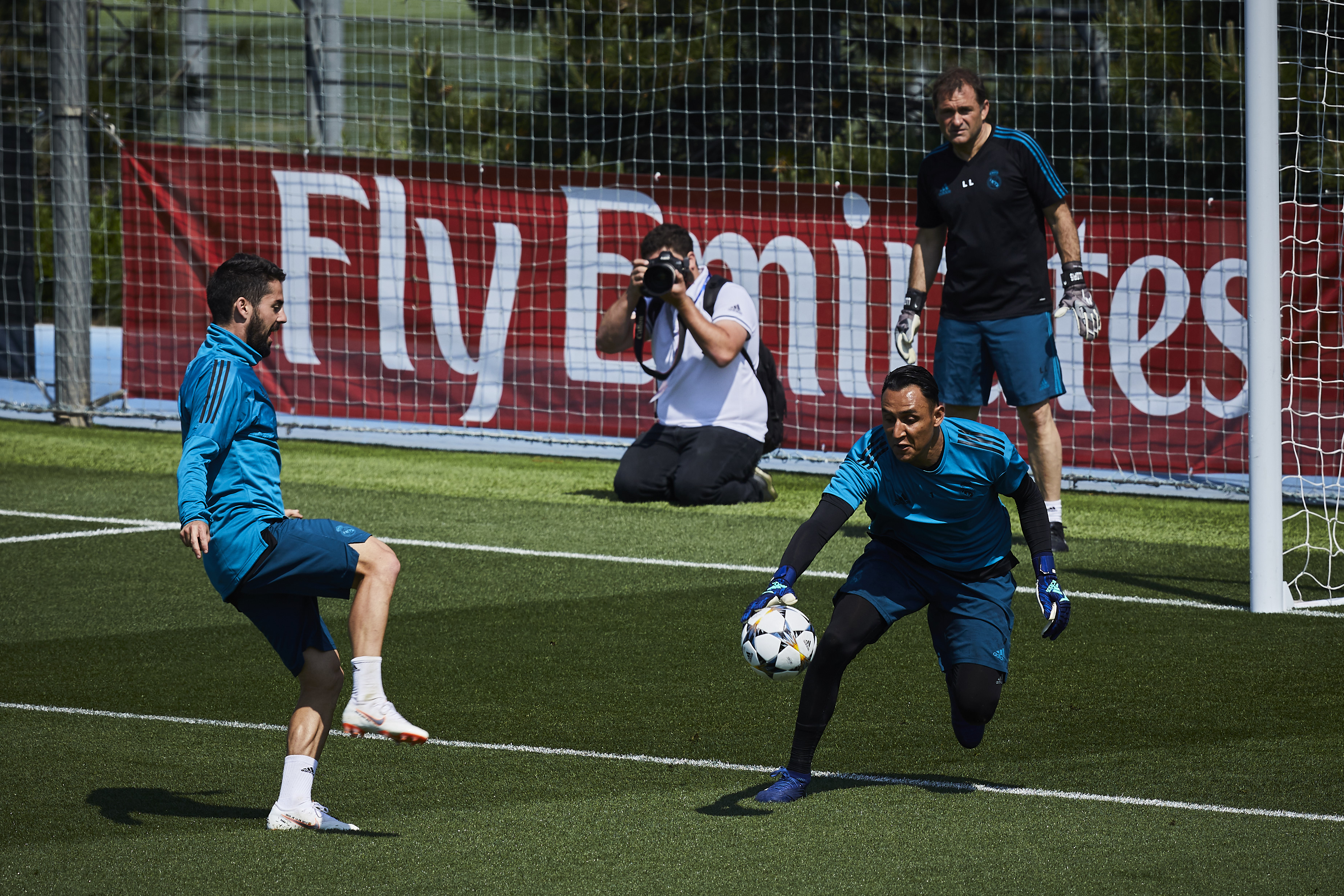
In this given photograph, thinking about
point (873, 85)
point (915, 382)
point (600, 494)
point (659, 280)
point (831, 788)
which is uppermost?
point (873, 85)

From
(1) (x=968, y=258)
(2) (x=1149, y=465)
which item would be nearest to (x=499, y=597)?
(1) (x=968, y=258)

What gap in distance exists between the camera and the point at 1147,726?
18.4ft

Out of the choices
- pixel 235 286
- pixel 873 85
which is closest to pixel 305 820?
pixel 235 286

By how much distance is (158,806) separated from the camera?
15.7 feet

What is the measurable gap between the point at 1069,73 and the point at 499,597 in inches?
342

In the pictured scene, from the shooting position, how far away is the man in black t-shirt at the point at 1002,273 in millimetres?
8250

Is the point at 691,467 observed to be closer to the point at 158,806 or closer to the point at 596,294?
the point at 596,294

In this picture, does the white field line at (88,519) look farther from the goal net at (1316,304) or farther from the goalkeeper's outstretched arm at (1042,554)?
the goal net at (1316,304)

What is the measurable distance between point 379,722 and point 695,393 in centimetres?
594

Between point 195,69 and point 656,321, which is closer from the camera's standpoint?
point 656,321

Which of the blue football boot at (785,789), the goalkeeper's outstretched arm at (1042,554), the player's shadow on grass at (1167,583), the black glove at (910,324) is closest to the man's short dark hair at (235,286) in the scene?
the blue football boot at (785,789)

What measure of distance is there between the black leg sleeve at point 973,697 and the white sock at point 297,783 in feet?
6.16

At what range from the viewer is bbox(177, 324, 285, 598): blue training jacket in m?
4.50

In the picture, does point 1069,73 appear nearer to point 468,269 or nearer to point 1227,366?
point 1227,366
